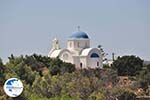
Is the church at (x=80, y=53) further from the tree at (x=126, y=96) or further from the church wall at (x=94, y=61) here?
the tree at (x=126, y=96)

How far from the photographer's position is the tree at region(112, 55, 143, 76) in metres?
53.7

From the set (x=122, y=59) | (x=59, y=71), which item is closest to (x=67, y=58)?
(x=122, y=59)

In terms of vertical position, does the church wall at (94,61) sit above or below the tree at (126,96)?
above

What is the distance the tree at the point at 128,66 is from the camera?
53.7 metres

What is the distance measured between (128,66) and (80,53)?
10530 mm

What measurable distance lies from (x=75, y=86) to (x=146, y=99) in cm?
439

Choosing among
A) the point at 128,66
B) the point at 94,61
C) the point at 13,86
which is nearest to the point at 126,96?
the point at 13,86

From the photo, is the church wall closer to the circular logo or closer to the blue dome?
the blue dome

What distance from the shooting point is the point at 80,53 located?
2505 inches

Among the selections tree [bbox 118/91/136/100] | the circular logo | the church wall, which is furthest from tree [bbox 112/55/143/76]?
the circular logo

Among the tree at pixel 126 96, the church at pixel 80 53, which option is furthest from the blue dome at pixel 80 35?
the tree at pixel 126 96

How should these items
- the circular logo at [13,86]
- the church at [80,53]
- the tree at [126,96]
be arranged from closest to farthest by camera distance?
1. the circular logo at [13,86]
2. the tree at [126,96]
3. the church at [80,53]

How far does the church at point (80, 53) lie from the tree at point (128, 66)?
277 inches

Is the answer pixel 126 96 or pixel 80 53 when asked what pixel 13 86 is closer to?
pixel 126 96
